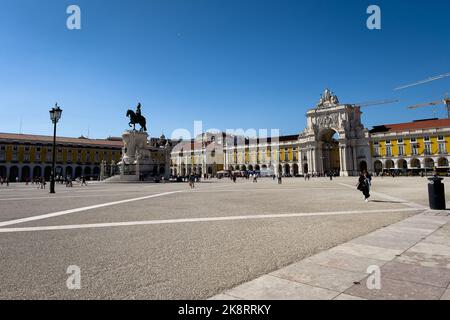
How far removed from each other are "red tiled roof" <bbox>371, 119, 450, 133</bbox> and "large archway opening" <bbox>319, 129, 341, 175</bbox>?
10583mm

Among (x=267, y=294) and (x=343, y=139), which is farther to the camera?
(x=343, y=139)

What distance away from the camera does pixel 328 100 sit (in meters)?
75.1

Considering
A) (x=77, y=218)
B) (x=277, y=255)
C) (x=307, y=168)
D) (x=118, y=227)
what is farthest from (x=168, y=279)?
(x=307, y=168)

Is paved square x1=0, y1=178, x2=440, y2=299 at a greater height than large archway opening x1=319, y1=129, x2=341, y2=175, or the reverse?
large archway opening x1=319, y1=129, x2=341, y2=175

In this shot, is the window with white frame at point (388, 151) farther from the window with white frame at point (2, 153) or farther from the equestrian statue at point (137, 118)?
the window with white frame at point (2, 153)

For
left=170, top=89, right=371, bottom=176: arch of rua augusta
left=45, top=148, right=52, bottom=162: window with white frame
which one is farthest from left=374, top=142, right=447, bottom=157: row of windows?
left=45, top=148, right=52, bottom=162: window with white frame

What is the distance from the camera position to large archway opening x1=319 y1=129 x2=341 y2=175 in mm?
74444

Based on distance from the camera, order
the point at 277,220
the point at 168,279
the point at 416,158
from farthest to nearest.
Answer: the point at 416,158, the point at 277,220, the point at 168,279

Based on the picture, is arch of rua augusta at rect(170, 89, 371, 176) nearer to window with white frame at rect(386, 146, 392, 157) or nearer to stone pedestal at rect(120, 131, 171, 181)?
window with white frame at rect(386, 146, 392, 157)

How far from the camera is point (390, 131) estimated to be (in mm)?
64875

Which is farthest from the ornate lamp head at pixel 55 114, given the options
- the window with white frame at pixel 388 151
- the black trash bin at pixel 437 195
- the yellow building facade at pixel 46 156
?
the window with white frame at pixel 388 151
